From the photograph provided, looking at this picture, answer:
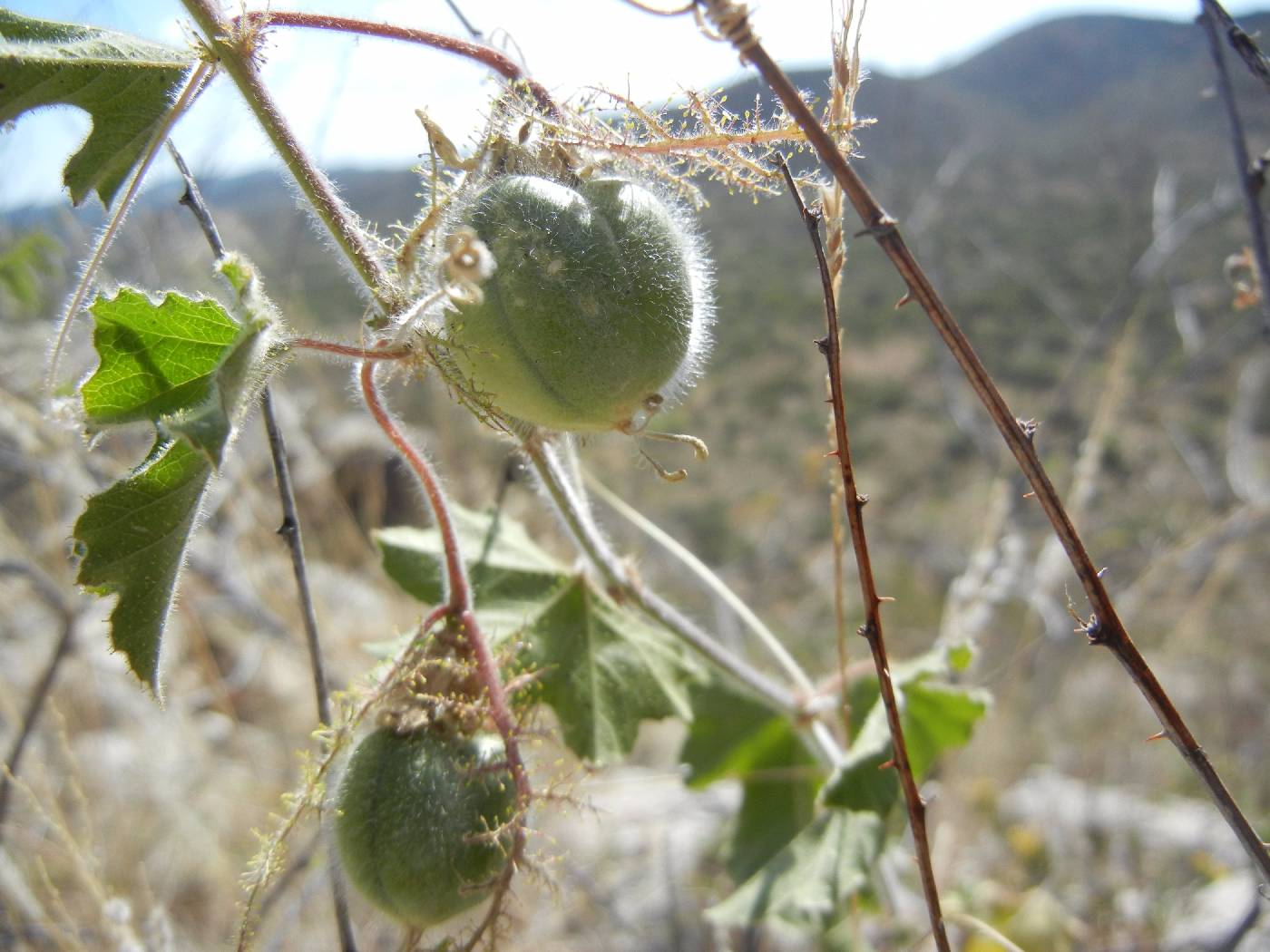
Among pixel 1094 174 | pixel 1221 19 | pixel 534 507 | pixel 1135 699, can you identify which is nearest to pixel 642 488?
pixel 534 507

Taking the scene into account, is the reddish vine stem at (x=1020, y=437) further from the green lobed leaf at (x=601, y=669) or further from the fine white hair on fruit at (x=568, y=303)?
the green lobed leaf at (x=601, y=669)

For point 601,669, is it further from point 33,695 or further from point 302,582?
point 33,695

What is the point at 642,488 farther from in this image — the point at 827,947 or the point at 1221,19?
the point at 1221,19

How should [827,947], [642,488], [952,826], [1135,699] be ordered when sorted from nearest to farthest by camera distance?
1. [827,947]
2. [952,826]
3. [1135,699]
4. [642,488]

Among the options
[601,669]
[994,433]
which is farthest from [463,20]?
[994,433]

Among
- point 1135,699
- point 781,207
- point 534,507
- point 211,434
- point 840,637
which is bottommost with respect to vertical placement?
point 1135,699

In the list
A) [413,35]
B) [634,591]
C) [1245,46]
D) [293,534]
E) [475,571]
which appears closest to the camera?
[413,35]

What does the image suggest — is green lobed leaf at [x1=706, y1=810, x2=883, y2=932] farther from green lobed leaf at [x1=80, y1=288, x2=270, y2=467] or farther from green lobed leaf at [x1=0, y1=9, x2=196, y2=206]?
green lobed leaf at [x1=0, y1=9, x2=196, y2=206]
